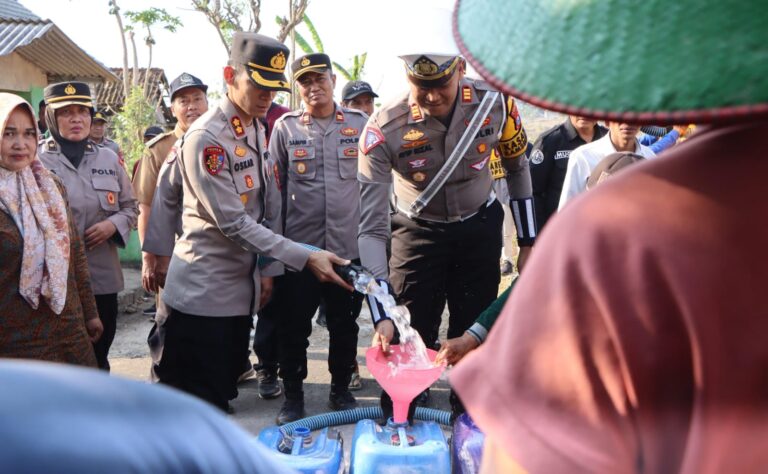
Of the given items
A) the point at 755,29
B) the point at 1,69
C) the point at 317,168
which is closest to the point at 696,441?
the point at 755,29

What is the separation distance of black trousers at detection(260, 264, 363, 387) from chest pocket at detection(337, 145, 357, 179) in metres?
0.70

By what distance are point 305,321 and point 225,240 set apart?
1.00 meters

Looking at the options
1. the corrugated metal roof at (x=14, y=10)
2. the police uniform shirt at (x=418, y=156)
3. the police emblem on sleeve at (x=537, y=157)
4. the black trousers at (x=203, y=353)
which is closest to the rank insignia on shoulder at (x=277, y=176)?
the police uniform shirt at (x=418, y=156)

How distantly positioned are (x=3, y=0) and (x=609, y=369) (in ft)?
57.4

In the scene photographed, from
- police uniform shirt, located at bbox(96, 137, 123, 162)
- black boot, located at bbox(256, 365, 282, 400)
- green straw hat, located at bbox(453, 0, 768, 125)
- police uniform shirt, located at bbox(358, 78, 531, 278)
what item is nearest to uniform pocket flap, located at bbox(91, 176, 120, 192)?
police uniform shirt, located at bbox(96, 137, 123, 162)

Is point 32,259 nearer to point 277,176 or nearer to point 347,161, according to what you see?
point 277,176

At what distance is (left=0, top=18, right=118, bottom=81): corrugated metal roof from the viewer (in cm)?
1138

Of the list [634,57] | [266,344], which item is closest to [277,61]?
[266,344]

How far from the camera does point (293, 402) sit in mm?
4418

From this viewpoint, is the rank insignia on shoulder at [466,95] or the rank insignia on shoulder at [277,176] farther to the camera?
the rank insignia on shoulder at [277,176]

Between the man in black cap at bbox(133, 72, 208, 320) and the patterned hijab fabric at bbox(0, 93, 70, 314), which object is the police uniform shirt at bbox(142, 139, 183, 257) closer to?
the man in black cap at bbox(133, 72, 208, 320)

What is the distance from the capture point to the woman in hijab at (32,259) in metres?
3.19

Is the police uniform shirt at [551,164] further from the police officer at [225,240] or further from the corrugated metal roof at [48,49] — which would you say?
the corrugated metal roof at [48,49]

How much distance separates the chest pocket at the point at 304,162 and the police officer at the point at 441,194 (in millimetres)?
856
